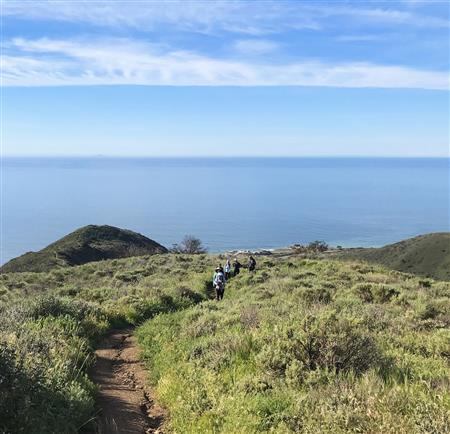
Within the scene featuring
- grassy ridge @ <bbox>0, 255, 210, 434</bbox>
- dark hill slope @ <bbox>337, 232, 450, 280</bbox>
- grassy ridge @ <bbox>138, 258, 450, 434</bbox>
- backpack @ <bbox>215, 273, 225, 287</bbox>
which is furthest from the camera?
dark hill slope @ <bbox>337, 232, 450, 280</bbox>

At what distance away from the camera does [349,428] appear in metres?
4.70

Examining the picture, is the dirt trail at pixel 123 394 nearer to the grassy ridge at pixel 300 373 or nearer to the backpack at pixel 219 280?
the grassy ridge at pixel 300 373

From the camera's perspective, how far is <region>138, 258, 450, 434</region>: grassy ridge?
4.95 metres

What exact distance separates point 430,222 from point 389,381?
6457 inches

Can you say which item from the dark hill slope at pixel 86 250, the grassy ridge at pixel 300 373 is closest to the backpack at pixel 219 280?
the grassy ridge at pixel 300 373

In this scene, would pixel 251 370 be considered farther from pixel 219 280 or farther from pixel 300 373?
pixel 219 280

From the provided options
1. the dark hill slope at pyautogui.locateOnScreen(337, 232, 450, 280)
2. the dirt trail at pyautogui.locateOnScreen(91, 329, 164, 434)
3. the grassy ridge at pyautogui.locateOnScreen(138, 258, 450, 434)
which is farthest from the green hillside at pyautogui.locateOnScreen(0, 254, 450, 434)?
the dark hill slope at pyautogui.locateOnScreen(337, 232, 450, 280)

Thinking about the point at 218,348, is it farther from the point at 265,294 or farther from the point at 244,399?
the point at 265,294

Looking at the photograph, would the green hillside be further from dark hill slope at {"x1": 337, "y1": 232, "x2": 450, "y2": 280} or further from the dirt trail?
dark hill slope at {"x1": 337, "y1": 232, "x2": 450, "y2": 280}

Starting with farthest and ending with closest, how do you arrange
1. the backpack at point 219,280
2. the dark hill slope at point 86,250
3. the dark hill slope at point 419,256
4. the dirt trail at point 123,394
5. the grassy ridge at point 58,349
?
1. the dark hill slope at point 86,250
2. the dark hill slope at point 419,256
3. the backpack at point 219,280
4. the dirt trail at point 123,394
5. the grassy ridge at point 58,349

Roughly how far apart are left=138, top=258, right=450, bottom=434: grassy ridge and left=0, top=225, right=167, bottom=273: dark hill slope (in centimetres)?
4364

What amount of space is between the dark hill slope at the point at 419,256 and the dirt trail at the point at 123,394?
1670 inches

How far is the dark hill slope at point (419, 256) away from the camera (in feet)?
164

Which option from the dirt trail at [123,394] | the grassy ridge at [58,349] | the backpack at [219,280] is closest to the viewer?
the grassy ridge at [58,349]
